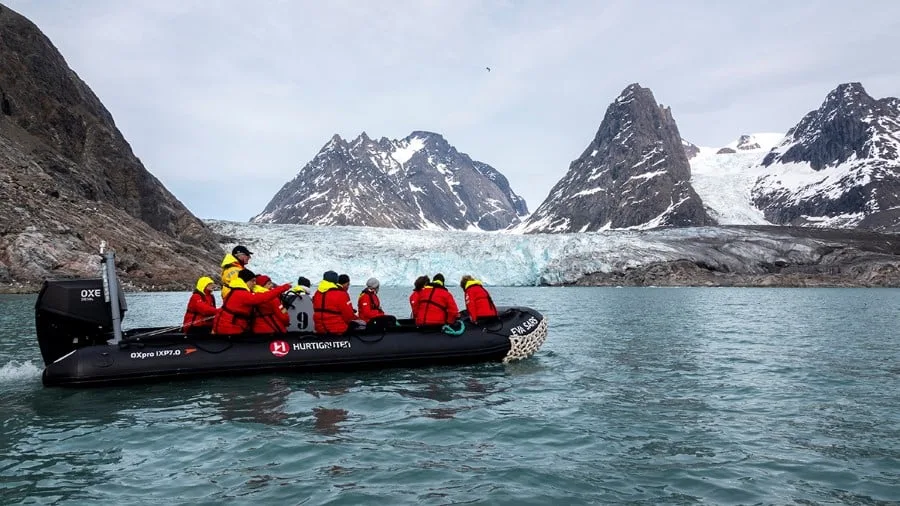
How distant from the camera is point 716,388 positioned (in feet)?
39.6

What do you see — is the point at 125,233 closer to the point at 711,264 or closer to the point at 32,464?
the point at 32,464

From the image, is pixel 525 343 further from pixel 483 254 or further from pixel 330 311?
pixel 483 254

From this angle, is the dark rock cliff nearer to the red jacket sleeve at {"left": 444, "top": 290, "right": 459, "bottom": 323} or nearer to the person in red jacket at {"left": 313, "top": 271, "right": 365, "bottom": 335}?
the person in red jacket at {"left": 313, "top": 271, "right": 365, "bottom": 335}

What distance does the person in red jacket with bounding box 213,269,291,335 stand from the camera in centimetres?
1229

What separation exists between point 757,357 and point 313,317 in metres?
10.6

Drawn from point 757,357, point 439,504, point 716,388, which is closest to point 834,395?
point 716,388

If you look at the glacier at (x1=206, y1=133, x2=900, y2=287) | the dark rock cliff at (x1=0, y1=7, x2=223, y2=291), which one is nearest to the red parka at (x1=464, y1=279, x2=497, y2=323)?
the dark rock cliff at (x1=0, y1=7, x2=223, y2=291)

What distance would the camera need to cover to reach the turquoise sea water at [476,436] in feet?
21.7

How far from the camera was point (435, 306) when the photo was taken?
47.5ft

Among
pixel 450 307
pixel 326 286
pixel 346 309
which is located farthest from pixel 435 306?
pixel 326 286

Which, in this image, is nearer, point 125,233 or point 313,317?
point 313,317

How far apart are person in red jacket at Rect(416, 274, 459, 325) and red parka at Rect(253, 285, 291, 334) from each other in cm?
296

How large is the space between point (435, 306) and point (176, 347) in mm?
5266

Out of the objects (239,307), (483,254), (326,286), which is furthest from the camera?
(483,254)
